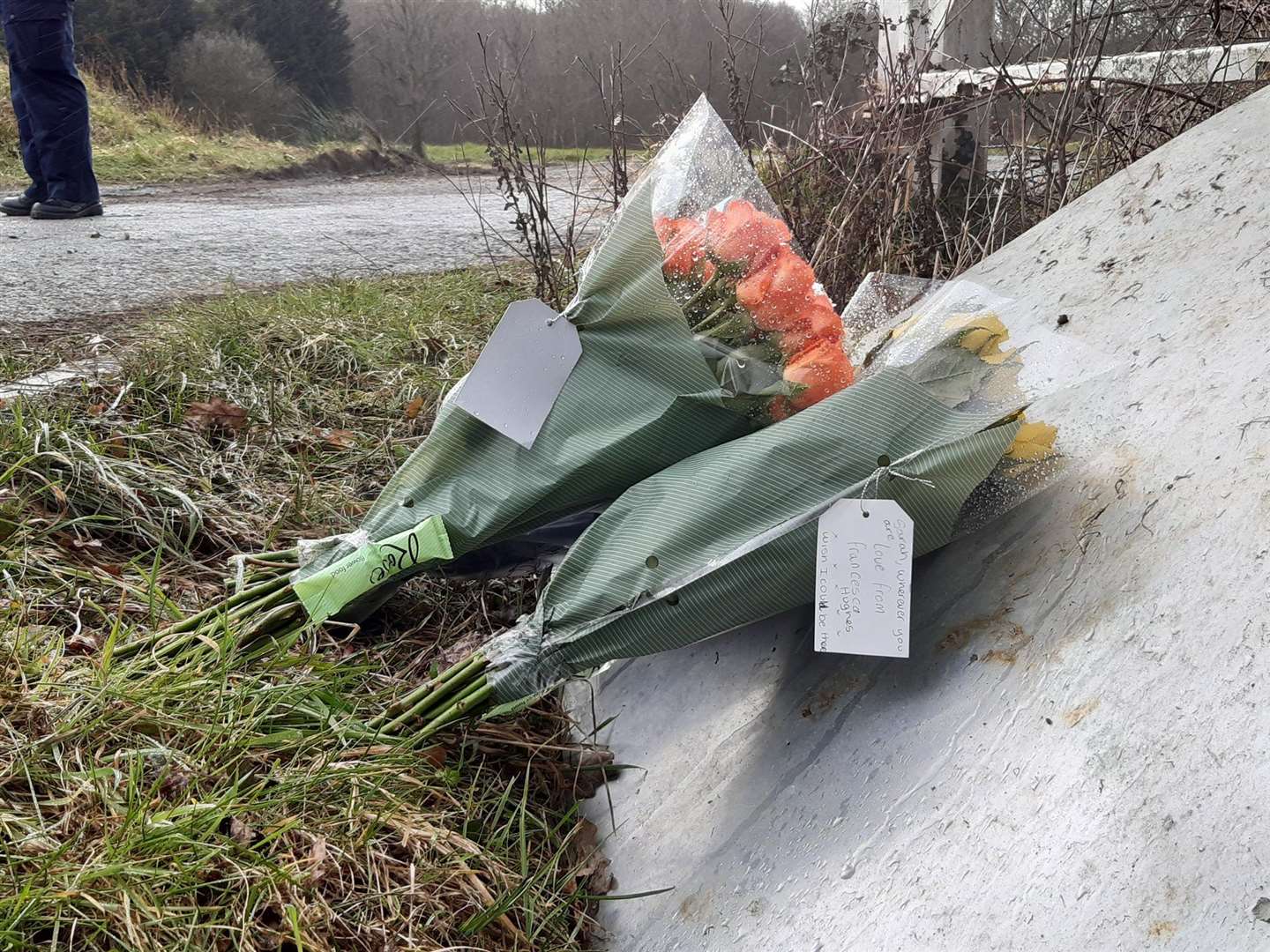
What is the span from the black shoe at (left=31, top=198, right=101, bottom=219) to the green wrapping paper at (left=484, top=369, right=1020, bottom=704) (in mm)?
5719

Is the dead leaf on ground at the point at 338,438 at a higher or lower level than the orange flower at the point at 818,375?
lower

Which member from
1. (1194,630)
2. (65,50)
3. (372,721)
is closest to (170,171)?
(65,50)

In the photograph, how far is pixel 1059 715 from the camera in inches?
41.6

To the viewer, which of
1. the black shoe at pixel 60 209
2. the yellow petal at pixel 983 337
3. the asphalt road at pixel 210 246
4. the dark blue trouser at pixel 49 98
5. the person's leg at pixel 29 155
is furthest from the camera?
the person's leg at pixel 29 155

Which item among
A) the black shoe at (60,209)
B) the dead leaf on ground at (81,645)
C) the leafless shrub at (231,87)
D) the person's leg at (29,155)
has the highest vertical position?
the leafless shrub at (231,87)

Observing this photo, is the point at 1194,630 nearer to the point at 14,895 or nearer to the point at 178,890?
the point at 178,890

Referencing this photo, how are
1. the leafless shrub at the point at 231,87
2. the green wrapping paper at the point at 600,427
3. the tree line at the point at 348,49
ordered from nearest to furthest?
1. the green wrapping paper at the point at 600,427
2. the tree line at the point at 348,49
3. the leafless shrub at the point at 231,87

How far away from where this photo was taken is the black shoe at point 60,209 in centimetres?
582

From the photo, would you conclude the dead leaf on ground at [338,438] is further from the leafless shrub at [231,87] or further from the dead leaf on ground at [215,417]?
the leafless shrub at [231,87]

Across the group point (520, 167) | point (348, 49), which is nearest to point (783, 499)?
point (520, 167)

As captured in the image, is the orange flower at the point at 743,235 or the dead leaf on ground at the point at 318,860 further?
the orange flower at the point at 743,235

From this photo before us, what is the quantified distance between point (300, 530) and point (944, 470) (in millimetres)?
1385

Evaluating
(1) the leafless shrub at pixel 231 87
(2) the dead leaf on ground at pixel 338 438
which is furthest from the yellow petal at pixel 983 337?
(1) the leafless shrub at pixel 231 87

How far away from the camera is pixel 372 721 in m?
1.46
